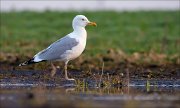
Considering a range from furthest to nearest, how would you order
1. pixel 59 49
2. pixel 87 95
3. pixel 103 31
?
1. pixel 103 31
2. pixel 59 49
3. pixel 87 95

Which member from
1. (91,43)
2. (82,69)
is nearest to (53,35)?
(91,43)

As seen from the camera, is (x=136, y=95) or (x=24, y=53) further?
(x=24, y=53)

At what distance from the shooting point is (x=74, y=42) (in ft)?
46.4

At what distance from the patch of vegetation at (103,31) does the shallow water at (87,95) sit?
17.6ft

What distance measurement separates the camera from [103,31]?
2280cm

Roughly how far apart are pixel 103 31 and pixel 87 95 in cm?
1148

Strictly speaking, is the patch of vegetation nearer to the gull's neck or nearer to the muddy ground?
the muddy ground

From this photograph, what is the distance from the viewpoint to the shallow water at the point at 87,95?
→ 405 inches

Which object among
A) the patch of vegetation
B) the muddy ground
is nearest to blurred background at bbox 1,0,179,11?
the patch of vegetation

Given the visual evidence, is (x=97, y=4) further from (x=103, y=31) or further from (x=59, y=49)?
(x=59, y=49)

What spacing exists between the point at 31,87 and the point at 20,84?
58 centimetres

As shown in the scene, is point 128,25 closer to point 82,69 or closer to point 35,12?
point 35,12

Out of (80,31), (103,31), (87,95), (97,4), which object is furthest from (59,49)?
(97,4)

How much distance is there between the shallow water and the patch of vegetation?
5373 millimetres
